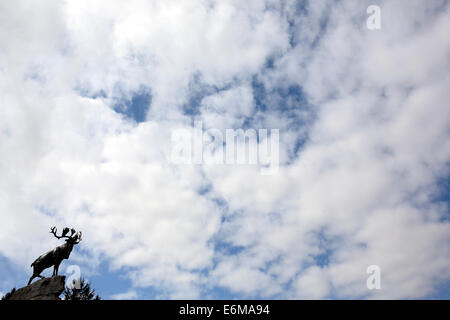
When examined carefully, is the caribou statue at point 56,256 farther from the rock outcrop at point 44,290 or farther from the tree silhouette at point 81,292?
the tree silhouette at point 81,292

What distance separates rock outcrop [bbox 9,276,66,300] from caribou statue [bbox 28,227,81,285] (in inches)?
23.9

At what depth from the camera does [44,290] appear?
15.8 metres

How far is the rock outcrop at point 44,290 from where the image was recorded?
1566 cm

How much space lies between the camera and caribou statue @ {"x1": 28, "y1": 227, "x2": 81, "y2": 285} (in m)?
17.0

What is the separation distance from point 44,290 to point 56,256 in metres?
2.12

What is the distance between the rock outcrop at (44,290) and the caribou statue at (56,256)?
0.61 meters

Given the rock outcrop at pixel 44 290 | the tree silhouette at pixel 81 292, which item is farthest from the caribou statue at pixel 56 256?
the tree silhouette at pixel 81 292

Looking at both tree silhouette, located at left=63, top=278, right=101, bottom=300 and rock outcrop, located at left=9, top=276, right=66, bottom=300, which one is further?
tree silhouette, located at left=63, top=278, right=101, bottom=300

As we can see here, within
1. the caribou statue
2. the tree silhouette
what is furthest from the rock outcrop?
the tree silhouette

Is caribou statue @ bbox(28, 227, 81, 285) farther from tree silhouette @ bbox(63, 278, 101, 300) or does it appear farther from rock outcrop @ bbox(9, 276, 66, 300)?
tree silhouette @ bbox(63, 278, 101, 300)

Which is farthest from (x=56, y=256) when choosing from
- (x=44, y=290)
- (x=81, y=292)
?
(x=81, y=292)
